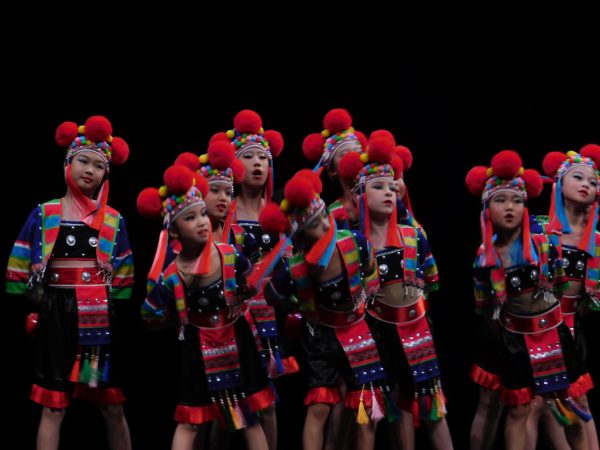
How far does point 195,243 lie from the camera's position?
168 inches

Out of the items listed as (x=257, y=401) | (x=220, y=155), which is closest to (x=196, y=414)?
(x=257, y=401)

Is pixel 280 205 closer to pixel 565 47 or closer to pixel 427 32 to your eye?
pixel 427 32

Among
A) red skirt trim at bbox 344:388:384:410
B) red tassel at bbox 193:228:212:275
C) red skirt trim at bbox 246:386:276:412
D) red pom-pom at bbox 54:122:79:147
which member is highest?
red pom-pom at bbox 54:122:79:147

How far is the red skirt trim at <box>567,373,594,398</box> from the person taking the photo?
479cm

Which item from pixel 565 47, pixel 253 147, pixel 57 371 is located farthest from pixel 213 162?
pixel 565 47

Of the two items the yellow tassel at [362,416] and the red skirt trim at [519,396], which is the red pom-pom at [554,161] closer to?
the red skirt trim at [519,396]

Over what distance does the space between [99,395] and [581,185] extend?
2.46 metres

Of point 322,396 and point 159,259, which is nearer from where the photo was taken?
point 159,259

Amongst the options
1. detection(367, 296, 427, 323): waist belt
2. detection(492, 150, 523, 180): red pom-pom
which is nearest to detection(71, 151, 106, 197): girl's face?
detection(367, 296, 427, 323): waist belt

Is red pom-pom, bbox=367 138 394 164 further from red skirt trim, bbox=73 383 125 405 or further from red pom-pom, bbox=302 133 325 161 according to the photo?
red skirt trim, bbox=73 383 125 405

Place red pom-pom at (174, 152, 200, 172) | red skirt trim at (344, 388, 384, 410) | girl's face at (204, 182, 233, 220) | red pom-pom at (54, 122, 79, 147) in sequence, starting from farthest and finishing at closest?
red pom-pom at (54, 122, 79, 147) < girl's face at (204, 182, 233, 220) < red pom-pom at (174, 152, 200, 172) < red skirt trim at (344, 388, 384, 410)

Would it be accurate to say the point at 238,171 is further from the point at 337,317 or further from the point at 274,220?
the point at 337,317

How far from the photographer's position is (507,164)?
466cm

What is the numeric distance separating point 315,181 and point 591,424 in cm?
180
